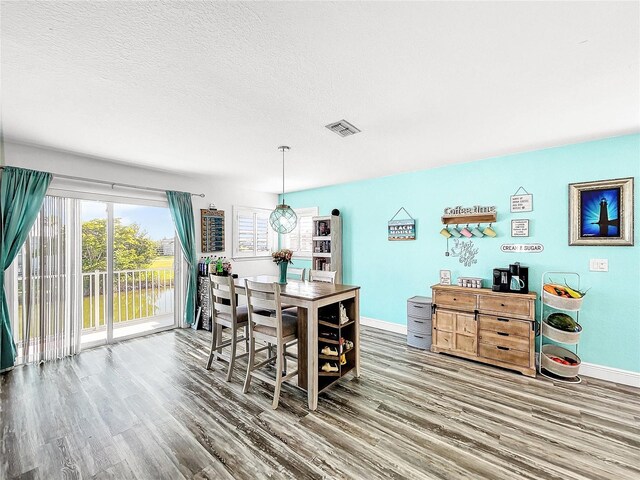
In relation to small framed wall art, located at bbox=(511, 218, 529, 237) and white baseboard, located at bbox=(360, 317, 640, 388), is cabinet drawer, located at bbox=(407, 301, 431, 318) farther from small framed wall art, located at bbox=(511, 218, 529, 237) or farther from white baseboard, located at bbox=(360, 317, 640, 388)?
white baseboard, located at bbox=(360, 317, 640, 388)

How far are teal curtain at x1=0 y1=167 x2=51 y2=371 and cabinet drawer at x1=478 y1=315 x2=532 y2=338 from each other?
5.39 meters

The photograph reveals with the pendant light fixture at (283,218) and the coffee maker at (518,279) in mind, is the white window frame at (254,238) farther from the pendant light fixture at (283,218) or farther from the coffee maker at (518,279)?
the coffee maker at (518,279)

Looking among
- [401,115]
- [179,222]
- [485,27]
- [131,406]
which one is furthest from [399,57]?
[179,222]

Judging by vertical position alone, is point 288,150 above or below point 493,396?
above

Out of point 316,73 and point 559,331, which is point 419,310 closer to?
point 559,331

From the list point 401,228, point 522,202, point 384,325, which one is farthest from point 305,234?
point 522,202

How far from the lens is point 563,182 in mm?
3178

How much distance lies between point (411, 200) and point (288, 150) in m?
2.19

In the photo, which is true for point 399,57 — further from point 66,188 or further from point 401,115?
point 66,188

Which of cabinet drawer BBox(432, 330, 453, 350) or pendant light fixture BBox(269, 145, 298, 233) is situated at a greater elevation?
pendant light fixture BBox(269, 145, 298, 233)

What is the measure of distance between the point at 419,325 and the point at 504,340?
0.99m

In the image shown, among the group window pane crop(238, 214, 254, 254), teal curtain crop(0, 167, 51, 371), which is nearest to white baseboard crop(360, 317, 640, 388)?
window pane crop(238, 214, 254, 254)

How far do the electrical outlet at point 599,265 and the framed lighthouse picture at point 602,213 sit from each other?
0.59 ft

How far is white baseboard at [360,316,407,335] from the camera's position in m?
4.48
